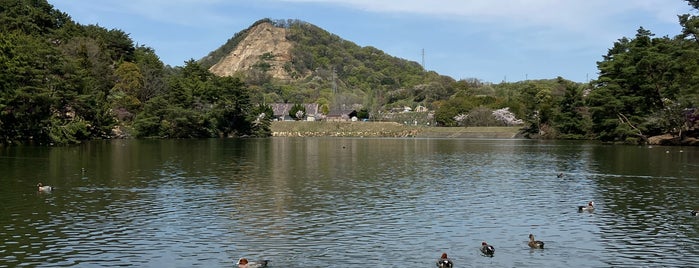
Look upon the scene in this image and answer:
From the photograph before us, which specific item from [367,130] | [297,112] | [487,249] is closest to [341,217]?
[487,249]

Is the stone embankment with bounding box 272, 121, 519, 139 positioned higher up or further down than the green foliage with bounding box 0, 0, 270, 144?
further down

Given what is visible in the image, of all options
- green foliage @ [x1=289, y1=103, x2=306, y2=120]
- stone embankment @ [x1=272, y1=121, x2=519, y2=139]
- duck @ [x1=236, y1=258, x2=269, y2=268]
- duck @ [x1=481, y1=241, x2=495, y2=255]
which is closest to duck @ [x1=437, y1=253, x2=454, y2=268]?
duck @ [x1=481, y1=241, x2=495, y2=255]

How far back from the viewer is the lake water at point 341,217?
18078mm

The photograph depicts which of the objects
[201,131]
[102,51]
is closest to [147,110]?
[201,131]

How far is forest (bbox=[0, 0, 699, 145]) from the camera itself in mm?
70125

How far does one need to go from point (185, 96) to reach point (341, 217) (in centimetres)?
9375

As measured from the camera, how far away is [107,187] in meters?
33.1

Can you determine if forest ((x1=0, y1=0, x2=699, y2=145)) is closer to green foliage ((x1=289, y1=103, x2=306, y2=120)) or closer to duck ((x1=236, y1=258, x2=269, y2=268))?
green foliage ((x1=289, y1=103, x2=306, y2=120))

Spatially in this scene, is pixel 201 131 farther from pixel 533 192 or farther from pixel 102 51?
pixel 533 192

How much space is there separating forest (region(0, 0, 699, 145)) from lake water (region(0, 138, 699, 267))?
2780cm

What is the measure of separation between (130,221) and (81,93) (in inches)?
2615

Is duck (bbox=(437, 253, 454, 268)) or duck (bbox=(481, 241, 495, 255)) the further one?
duck (bbox=(481, 241, 495, 255))

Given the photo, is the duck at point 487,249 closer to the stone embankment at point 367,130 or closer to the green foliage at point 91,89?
the green foliage at point 91,89

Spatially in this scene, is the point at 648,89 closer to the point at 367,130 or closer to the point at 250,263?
the point at 250,263
